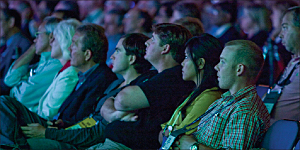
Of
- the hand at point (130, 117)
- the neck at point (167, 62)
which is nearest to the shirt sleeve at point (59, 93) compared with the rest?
the hand at point (130, 117)

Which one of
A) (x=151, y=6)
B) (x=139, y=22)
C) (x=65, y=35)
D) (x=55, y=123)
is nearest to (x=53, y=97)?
(x=55, y=123)

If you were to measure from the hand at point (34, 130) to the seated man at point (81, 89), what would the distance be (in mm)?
30

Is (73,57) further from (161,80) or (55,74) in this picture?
(161,80)

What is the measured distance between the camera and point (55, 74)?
394cm

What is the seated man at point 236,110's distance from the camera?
1.91 m

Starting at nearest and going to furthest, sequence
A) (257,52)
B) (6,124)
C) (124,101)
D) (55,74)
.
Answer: (257,52) < (124,101) < (6,124) < (55,74)

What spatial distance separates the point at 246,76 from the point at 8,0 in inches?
286

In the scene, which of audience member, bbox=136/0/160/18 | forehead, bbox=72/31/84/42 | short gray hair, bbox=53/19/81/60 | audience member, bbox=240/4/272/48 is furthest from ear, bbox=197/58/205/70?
audience member, bbox=136/0/160/18

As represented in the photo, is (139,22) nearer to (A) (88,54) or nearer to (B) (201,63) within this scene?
(A) (88,54)

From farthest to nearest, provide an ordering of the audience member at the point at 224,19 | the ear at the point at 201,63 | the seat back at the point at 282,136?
the audience member at the point at 224,19 < the ear at the point at 201,63 < the seat back at the point at 282,136

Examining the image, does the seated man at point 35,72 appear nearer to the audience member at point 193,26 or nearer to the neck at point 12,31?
the neck at point 12,31

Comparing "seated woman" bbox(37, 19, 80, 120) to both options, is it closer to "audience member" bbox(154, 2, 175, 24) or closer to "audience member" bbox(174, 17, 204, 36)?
"audience member" bbox(174, 17, 204, 36)

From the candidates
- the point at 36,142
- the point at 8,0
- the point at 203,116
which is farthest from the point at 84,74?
the point at 8,0

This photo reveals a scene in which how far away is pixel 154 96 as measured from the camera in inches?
101
